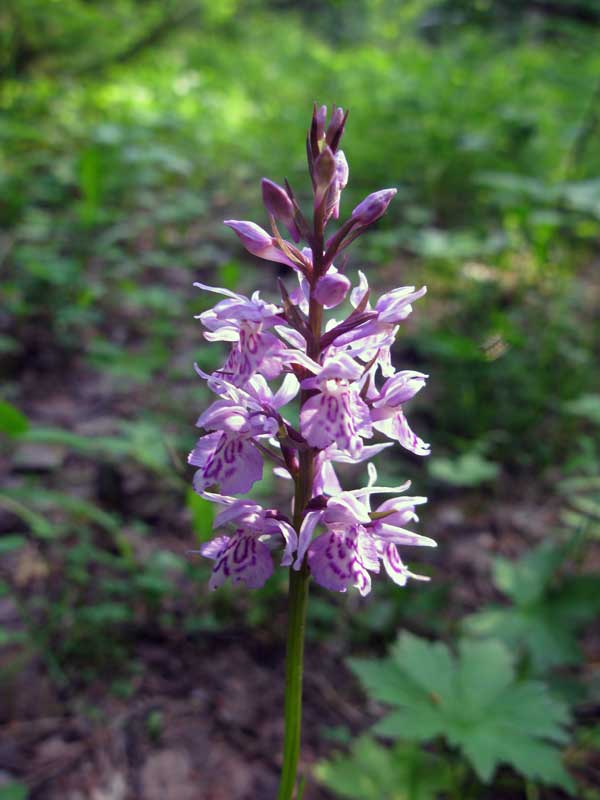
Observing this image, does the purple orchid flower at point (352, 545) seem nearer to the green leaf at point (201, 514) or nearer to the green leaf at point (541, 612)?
the green leaf at point (201, 514)

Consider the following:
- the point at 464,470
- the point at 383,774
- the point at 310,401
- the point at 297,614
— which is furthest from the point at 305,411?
the point at 464,470

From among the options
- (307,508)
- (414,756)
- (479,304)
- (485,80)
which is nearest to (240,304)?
(307,508)

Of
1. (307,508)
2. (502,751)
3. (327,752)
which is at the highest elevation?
(307,508)

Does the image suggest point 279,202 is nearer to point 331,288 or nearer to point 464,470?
point 331,288

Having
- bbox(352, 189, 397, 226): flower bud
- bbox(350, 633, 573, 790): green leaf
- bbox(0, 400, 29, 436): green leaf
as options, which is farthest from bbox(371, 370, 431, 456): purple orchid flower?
bbox(0, 400, 29, 436): green leaf

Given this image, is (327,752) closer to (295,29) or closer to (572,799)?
(572,799)

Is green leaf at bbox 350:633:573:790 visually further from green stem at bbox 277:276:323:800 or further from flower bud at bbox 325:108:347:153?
flower bud at bbox 325:108:347:153

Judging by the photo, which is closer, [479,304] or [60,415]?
[60,415]
